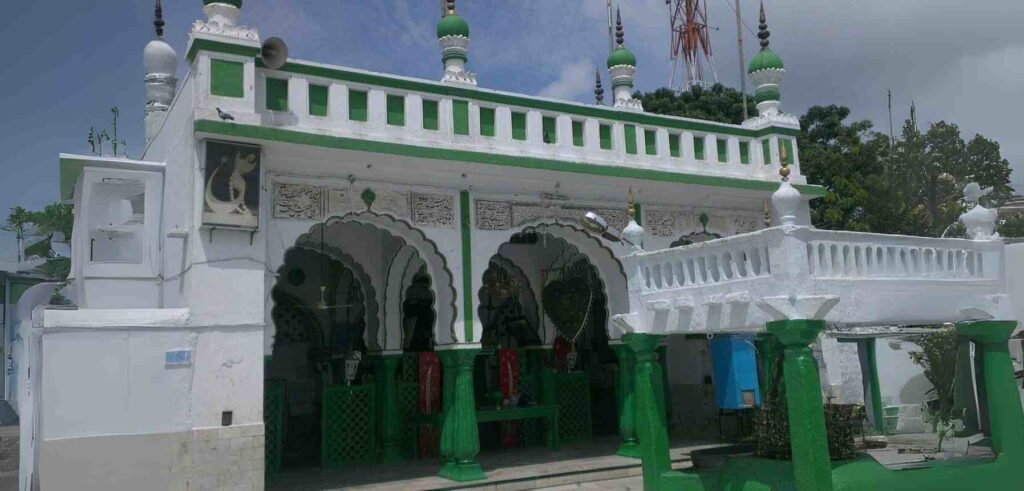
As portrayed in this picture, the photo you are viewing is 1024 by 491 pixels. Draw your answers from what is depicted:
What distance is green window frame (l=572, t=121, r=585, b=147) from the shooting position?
976cm

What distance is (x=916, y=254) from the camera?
20.2 ft

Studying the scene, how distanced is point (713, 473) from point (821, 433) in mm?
1325

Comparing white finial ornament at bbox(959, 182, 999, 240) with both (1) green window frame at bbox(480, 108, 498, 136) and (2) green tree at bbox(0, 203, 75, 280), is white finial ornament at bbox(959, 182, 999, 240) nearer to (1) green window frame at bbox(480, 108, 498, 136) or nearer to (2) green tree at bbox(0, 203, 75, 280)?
(1) green window frame at bbox(480, 108, 498, 136)

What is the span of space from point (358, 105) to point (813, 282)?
4.94m

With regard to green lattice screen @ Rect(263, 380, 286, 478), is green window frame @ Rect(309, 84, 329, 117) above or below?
above

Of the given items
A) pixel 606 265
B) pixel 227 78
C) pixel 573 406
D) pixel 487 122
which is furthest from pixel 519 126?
pixel 573 406

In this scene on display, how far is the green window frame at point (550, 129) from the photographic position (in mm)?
9547

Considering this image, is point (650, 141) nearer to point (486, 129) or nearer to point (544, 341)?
point (486, 129)

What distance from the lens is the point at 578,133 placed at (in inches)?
386

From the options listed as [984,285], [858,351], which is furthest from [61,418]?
[858,351]

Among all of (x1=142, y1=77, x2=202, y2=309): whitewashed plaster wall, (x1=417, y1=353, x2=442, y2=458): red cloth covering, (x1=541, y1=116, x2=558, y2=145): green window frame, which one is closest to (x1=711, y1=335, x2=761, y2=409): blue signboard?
(x1=541, y1=116, x2=558, y2=145): green window frame

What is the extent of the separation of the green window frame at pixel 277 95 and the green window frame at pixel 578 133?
3399 mm

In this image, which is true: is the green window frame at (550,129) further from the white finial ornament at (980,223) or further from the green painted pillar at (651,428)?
the white finial ornament at (980,223)

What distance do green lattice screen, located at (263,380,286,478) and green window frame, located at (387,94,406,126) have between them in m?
3.48
